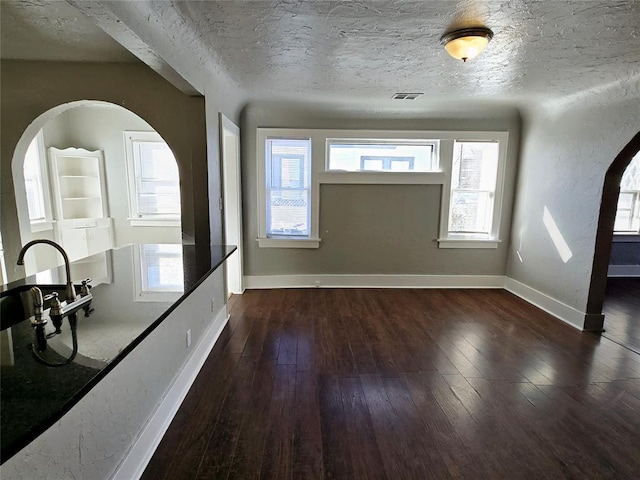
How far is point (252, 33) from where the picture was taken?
2.12m

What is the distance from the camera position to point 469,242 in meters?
4.54

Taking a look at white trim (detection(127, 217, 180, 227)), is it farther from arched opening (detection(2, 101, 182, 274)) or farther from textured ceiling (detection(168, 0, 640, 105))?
textured ceiling (detection(168, 0, 640, 105))

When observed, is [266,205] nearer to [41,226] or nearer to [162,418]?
[162,418]

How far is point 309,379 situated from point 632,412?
2.12m

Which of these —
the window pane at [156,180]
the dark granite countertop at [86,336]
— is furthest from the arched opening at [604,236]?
the window pane at [156,180]

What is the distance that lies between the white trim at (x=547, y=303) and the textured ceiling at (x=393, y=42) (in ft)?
7.16

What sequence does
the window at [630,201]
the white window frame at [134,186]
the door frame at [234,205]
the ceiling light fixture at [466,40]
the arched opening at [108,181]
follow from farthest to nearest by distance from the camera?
the window at [630,201] → the white window frame at [134,186] → the arched opening at [108,181] → the door frame at [234,205] → the ceiling light fixture at [466,40]

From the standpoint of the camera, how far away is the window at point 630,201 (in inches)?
202

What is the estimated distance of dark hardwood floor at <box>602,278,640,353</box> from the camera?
3150 millimetres

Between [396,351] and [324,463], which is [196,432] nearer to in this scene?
[324,463]

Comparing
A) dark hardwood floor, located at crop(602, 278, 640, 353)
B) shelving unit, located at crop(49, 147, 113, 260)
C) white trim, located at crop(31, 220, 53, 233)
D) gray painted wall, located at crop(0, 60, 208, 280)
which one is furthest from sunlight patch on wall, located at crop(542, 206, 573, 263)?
white trim, located at crop(31, 220, 53, 233)

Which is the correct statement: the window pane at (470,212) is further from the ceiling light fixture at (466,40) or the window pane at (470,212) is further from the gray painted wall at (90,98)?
the gray painted wall at (90,98)

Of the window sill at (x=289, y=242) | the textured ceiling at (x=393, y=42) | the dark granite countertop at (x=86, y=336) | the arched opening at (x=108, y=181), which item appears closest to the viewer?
the dark granite countertop at (x=86, y=336)

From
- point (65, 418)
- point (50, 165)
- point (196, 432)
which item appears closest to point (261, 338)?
point (196, 432)
